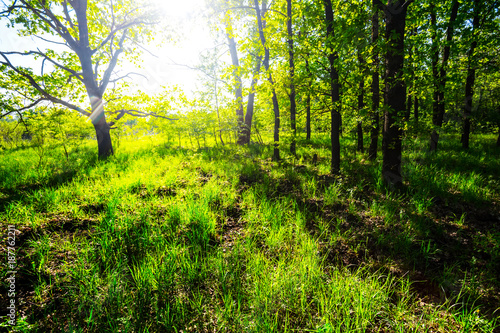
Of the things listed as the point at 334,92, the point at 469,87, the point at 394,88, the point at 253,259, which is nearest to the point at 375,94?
the point at 334,92

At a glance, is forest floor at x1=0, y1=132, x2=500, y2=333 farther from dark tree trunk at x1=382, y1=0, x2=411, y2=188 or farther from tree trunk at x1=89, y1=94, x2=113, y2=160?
tree trunk at x1=89, y1=94, x2=113, y2=160

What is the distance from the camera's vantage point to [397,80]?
145 inches

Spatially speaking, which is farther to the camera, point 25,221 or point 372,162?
point 372,162

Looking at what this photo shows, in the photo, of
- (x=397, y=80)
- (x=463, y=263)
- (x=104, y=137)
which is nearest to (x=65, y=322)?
(x=463, y=263)

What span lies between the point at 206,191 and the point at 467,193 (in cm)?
599

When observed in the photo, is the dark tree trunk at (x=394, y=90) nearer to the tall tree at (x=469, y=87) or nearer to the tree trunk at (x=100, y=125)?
the tall tree at (x=469, y=87)

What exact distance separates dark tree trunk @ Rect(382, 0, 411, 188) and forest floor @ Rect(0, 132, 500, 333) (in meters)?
0.40

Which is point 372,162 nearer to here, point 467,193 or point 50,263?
point 467,193

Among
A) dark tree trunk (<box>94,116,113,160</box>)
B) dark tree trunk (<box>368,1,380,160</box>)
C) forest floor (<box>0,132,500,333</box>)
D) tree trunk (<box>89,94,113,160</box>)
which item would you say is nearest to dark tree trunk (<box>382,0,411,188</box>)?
dark tree trunk (<box>368,1,380,160</box>)

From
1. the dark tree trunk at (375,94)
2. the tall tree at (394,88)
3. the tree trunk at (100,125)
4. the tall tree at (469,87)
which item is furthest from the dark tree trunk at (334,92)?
the tree trunk at (100,125)

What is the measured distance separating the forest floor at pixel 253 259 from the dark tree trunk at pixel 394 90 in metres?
0.40

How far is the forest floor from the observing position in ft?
5.45

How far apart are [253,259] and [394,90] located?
4.61m

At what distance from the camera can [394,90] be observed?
3.87 meters
